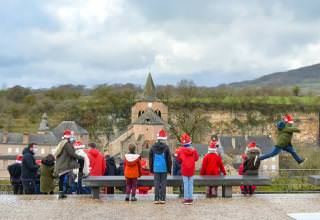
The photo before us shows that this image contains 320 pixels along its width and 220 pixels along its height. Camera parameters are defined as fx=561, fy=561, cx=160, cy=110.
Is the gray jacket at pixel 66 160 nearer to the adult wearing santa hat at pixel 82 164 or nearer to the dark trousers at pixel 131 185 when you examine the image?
the adult wearing santa hat at pixel 82 164

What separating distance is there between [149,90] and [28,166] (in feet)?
276

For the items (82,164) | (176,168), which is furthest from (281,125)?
(82,164)

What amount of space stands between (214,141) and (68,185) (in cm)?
443

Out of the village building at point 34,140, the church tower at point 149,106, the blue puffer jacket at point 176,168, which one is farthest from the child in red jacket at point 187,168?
the church tower at point 149,106

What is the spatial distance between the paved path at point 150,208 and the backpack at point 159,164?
88 cm

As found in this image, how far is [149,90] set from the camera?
99.5m

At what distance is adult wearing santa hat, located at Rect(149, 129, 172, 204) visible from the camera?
46.9 ft

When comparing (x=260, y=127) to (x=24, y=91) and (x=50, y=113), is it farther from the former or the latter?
(x=24, y=91)

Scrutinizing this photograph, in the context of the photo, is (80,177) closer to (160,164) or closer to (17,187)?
(17,187)

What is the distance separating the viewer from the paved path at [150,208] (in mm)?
12641

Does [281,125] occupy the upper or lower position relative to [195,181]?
upper

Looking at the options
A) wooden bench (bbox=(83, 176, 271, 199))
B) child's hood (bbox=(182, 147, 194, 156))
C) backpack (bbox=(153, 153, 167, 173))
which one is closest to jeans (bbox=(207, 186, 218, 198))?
wooden bench (bbox=(83, 176, 271, 199))

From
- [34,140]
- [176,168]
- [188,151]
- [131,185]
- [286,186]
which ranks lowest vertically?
[286,186]

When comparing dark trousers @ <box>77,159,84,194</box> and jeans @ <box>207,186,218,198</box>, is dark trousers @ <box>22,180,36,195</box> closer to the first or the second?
dark trousers @ <box>77,159,84,194</box>
